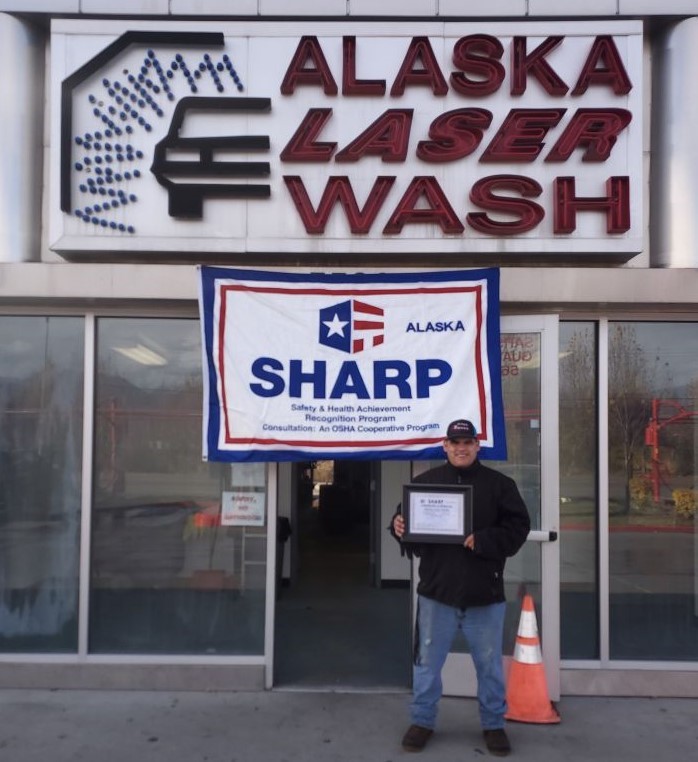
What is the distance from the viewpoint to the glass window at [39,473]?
19.9 feet

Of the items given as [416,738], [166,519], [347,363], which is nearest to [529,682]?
[416,738]

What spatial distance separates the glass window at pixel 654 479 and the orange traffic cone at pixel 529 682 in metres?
1.09

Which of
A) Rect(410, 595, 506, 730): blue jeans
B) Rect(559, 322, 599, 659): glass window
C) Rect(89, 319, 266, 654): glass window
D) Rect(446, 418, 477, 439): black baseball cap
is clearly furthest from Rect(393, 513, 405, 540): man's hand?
Rect(559, 322, 599, 659): glass window

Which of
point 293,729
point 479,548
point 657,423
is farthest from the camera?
point 657,423

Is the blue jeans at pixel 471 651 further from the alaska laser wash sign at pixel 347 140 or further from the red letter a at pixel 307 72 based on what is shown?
the red letter a at pixel 307 72

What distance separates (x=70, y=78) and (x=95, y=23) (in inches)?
18.9

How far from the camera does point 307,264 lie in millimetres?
6020

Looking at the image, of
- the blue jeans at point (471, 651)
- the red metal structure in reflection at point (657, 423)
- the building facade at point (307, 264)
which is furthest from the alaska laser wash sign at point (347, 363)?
the red metal structure in reflection at point (657, 423)

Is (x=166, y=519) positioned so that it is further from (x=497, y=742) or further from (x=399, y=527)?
(x=497, y=742)

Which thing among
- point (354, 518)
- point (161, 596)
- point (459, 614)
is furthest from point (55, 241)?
point (354, 518)

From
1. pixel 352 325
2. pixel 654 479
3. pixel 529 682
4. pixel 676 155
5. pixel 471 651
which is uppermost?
pixel 676 155

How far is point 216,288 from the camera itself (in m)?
5.70

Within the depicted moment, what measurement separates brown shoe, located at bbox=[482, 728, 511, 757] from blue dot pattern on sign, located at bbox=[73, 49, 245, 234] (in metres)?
4.31

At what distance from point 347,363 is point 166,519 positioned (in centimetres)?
189
